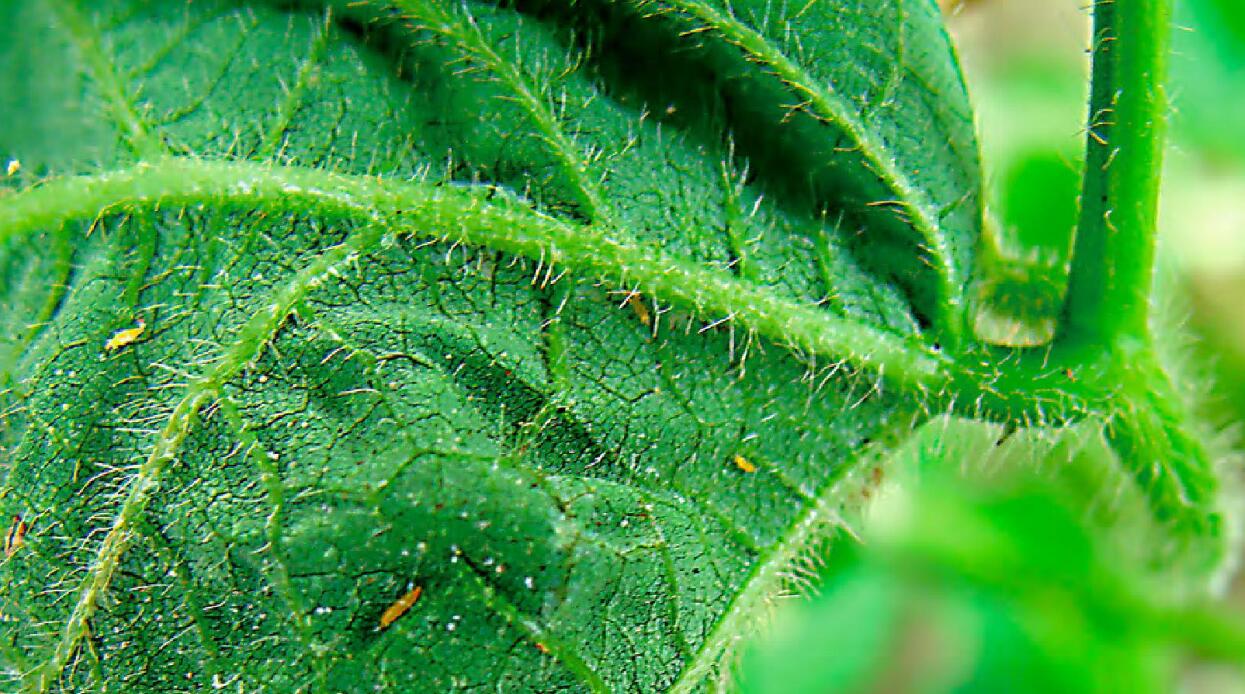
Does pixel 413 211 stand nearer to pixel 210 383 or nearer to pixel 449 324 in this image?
pixel 449 324

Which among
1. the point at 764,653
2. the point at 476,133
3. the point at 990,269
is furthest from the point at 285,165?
the point at 764,653

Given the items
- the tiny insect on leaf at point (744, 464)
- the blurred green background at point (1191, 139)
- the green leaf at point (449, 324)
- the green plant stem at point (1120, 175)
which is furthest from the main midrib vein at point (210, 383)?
the blurred green background at point (1191, 139)

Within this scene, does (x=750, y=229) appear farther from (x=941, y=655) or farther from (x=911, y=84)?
(x=941, y=655)

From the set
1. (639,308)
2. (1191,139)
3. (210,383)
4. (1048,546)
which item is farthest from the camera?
(1191,139)

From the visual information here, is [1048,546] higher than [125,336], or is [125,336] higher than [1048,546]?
[125,336]

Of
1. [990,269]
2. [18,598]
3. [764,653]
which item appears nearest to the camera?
[18,598]

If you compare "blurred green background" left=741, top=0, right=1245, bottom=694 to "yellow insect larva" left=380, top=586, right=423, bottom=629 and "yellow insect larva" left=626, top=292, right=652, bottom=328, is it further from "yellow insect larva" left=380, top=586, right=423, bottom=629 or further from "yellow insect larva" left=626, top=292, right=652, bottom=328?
"yellow insect larva" left=380, top=586, right=423, bottom=629

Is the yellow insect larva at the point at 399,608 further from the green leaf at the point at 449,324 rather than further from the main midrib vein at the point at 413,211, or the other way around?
the main midrib vein at the point at 413,211

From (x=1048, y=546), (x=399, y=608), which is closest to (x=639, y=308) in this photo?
(x=399, y=608)
